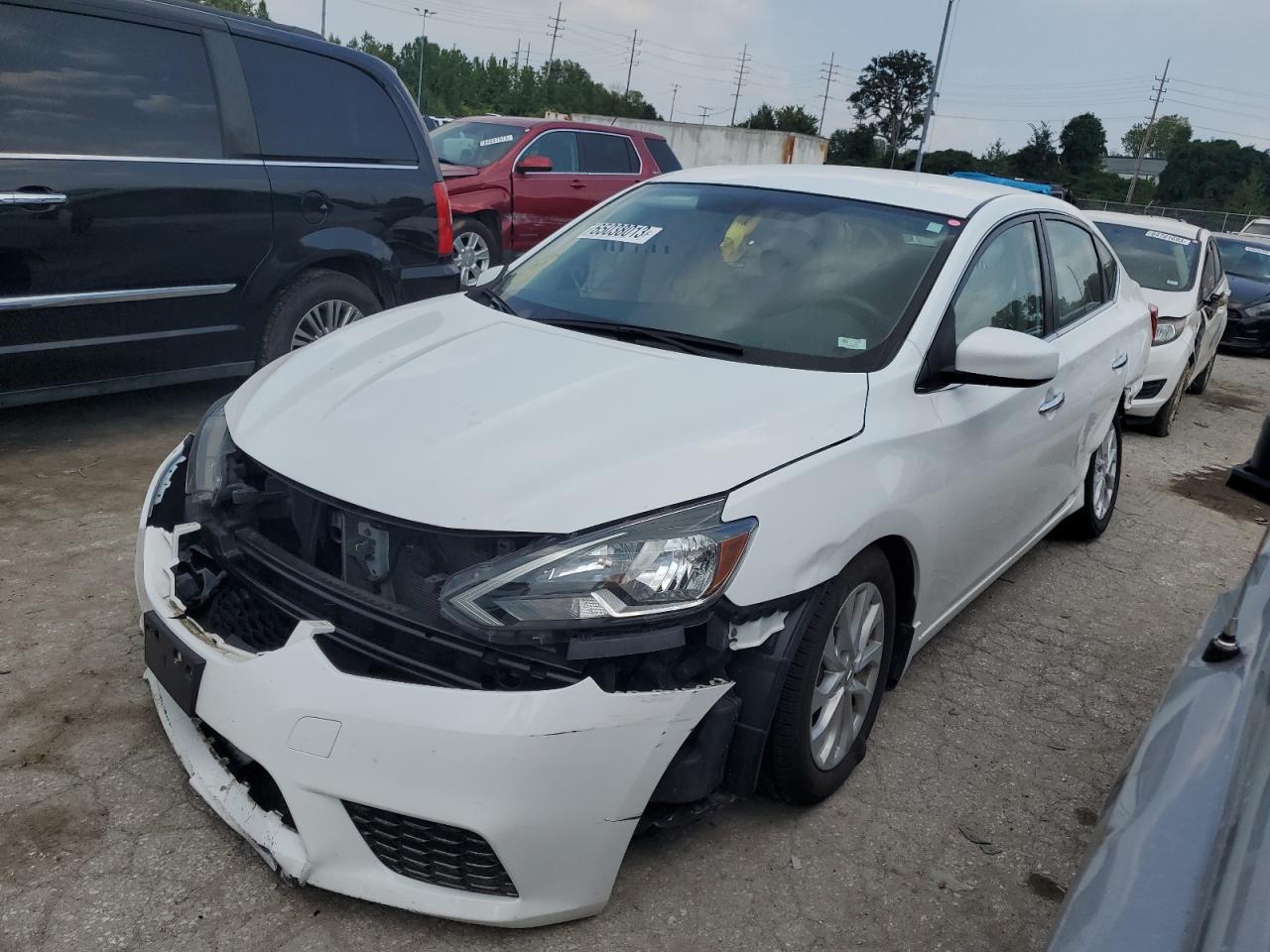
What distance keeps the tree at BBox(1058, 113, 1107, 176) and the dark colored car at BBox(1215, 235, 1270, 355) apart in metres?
56.4

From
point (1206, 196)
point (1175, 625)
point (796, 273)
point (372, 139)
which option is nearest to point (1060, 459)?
point (1175, 625)

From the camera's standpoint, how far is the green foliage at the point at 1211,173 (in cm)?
6638

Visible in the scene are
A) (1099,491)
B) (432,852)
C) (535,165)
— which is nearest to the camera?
(432,852)

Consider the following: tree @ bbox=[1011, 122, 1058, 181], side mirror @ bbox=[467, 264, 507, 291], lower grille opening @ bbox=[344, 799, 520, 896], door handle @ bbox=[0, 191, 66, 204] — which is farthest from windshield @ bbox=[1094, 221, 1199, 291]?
tree @ bbox=[1011, 122, 1058, 181]

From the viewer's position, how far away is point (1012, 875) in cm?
260

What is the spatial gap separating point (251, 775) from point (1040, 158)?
68368 millimetres

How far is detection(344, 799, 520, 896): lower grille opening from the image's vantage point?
6.73ft

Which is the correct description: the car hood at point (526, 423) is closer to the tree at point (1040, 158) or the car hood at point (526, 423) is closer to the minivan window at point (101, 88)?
the minivan window at point (101, 88)

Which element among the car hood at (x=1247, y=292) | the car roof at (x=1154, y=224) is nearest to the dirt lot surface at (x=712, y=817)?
the car roof at (x=1154, y=224)

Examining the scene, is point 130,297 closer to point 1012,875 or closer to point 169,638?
point 169,638

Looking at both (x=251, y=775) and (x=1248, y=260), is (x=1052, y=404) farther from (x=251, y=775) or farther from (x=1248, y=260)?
(x=1248, y=260)

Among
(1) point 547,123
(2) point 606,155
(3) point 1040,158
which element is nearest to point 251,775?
(1) point 547,123

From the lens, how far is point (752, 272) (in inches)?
126

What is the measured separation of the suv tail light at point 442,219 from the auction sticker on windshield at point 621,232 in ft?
7.52
